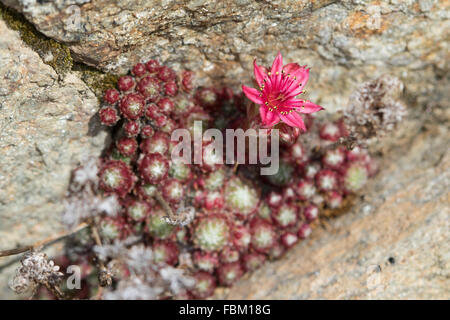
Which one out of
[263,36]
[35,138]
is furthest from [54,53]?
[263,36]

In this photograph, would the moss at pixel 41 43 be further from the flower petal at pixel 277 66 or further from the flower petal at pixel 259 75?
the flower petal at pixel 277 66

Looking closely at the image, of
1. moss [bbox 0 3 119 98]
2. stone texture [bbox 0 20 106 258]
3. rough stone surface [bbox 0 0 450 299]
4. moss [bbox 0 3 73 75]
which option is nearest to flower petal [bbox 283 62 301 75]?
rough stone surface [bbox 0 0 450 299]

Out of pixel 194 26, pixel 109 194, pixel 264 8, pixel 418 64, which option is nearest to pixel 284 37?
pixel 264 8

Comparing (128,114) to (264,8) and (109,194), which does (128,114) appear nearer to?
(109,194)

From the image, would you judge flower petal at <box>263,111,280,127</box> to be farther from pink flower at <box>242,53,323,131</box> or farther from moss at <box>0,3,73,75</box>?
moss at <box>0,3,73,75</box>

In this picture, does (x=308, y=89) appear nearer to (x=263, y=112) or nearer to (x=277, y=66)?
(x=277, y=66)

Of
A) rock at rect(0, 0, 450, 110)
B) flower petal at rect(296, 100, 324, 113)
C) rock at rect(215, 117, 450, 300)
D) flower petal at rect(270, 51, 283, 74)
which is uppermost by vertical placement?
rock at rect(0, 0, 450, 110)

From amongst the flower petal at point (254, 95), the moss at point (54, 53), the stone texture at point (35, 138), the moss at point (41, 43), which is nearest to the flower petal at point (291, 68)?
the flower petal at point (254, 95)
